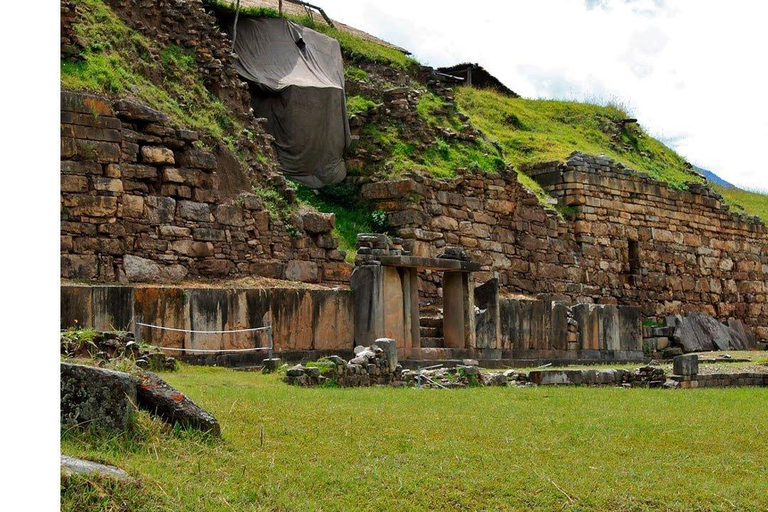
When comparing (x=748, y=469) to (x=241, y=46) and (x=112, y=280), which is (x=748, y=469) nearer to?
(x=112, y=280)

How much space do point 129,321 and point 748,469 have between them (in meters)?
8.60

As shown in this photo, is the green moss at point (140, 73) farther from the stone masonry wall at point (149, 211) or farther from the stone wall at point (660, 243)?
the stone wall at point (660, 243)

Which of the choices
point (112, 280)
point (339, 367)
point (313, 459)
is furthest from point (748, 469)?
point (112, 280)

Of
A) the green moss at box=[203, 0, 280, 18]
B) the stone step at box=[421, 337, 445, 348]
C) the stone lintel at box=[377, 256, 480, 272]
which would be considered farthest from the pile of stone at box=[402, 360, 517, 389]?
the green moss at box=[203, 0, 280, 18]

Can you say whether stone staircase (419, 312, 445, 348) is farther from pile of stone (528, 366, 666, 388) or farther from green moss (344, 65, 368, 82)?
green moss (344, 65, 368, 82)

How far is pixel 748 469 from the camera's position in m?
8.92

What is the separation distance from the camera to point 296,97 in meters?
24.2

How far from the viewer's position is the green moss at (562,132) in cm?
3116

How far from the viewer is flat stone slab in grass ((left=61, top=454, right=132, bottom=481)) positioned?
21.5 feet

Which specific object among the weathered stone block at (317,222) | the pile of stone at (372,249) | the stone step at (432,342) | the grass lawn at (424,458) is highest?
the weathered stone block at (317,222)

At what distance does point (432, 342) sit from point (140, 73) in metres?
7.48

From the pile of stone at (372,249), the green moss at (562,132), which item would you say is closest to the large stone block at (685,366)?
the pile of stone at (372,249)

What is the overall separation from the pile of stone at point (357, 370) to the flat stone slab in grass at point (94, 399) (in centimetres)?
558

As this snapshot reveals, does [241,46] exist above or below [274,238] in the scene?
above
